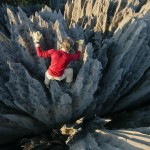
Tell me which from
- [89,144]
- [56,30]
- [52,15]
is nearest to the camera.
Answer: [89,144]

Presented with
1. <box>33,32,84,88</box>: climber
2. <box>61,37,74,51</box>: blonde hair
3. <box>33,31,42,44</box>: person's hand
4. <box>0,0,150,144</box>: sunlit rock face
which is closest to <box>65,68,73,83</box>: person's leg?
<box>33,32,84,88</box>: climber

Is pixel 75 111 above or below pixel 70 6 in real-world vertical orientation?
below

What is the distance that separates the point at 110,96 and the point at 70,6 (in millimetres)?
1995

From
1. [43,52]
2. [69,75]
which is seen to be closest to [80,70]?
[69,75]

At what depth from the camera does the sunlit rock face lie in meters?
5.66

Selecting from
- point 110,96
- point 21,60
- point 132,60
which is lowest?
point 110,96

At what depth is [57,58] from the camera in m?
5.59

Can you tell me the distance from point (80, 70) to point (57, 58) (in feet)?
1.36

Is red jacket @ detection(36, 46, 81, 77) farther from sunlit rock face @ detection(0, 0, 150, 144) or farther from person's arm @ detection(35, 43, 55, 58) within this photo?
sunlit rock face @ detection(0, 0, 150, 144)

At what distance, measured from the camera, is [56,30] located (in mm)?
5734

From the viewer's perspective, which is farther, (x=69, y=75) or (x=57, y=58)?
(x=69, y=75)

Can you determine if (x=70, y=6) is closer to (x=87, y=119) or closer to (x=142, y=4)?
(x=142, y=4)

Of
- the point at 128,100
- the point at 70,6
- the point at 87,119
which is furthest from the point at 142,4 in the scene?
the point at 87,119

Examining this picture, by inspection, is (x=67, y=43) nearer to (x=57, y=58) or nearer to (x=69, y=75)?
(x=57, y=58)
